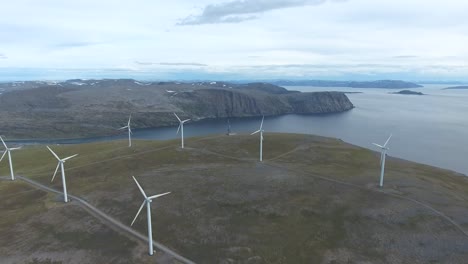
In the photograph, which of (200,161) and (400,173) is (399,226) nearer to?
(400,173)

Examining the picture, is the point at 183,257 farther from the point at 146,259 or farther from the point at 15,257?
the point at 15,257

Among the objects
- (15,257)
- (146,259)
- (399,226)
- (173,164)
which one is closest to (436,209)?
(399,226)

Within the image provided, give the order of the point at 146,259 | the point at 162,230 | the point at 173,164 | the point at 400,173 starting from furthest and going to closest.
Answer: the point at 173,164 < the point at 400,173 < the point at 162,230 < the point at 146,259

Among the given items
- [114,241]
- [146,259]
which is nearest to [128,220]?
[114,241]

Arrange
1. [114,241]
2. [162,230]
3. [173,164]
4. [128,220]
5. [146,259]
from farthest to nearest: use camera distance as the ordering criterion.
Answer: [173,164], [128,220], [162,230], [114,241], [146,259]

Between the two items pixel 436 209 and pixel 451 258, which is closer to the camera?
pixel 451 258

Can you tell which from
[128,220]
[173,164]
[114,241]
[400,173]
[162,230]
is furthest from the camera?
[173,164]
